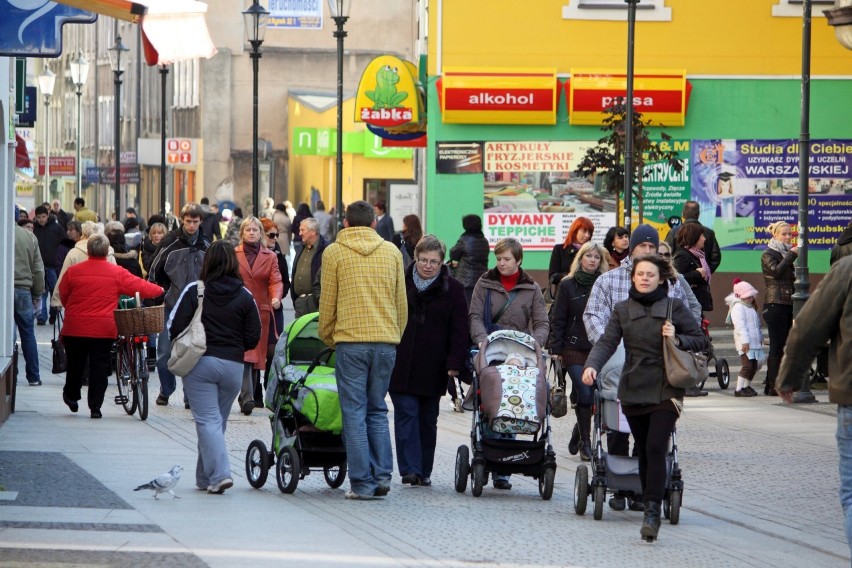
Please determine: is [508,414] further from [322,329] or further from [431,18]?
[431,18]

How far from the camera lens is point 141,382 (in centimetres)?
1645

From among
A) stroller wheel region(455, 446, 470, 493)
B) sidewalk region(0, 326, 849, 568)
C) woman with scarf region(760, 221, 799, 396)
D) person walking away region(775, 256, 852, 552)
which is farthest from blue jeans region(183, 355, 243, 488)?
woman with scarf region(760, 221, 799, 396)

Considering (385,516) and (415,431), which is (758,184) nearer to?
(415,431)

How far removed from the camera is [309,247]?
18297 millimetres

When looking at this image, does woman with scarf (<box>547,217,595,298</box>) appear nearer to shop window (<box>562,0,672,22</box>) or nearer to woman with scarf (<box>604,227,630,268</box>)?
woman with scarf (<box>604,227,630,268</box>)

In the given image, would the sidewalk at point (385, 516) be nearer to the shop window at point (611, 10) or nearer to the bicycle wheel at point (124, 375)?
the bicycle wheel at point (124, 375)

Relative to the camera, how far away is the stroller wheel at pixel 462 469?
1191 cm

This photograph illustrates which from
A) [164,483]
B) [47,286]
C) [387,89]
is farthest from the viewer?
[47,286]

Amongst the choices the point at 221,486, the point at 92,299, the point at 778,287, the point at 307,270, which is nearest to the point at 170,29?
the point at 221,486

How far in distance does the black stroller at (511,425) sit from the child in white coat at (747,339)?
773cm

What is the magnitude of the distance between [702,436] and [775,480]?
2769 mm

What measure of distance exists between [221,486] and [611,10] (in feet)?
57.5

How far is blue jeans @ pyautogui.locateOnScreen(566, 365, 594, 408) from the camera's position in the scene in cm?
1359

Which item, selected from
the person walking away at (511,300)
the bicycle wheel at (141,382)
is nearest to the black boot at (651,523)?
the person walking away at (511,300)
